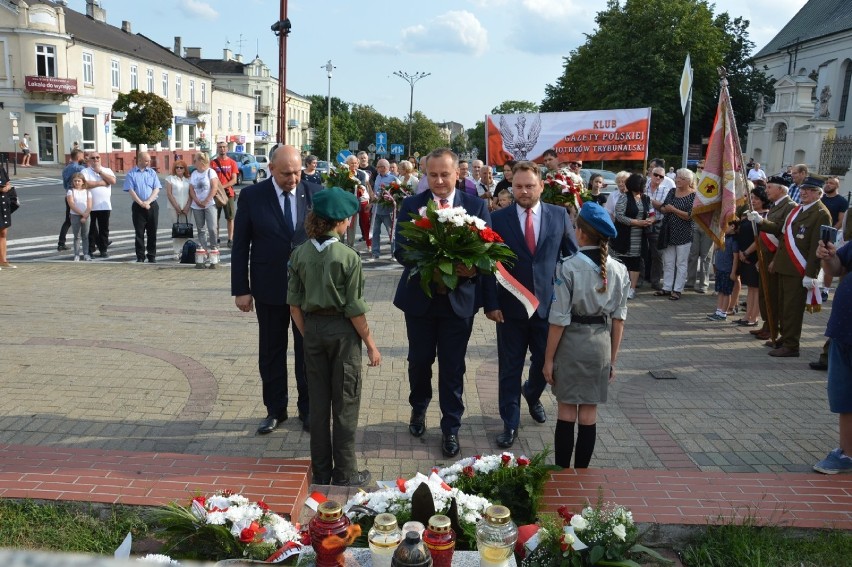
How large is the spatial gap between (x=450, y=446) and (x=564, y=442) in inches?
35.6

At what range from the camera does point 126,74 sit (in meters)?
55.1

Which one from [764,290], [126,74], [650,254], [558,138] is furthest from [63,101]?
[764,290]

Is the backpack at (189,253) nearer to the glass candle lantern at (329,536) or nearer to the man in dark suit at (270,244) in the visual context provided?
the man in dark suit at (270,244)

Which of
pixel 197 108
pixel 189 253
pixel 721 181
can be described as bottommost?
Result: pixel 189 253

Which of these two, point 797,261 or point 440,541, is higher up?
point 797,261

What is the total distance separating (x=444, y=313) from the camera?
5.17m

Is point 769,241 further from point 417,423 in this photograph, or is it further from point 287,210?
point 287,210

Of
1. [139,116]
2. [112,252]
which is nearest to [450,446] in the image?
[112,252]

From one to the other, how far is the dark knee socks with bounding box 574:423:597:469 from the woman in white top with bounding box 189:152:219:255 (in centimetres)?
981

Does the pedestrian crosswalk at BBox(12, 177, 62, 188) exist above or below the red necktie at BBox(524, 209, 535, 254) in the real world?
below

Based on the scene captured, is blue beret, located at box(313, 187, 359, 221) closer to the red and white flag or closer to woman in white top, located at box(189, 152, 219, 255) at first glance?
the red and white flag

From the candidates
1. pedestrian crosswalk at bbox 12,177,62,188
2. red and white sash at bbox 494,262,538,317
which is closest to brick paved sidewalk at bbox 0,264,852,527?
red and white sash at bbox 494,262,538,317

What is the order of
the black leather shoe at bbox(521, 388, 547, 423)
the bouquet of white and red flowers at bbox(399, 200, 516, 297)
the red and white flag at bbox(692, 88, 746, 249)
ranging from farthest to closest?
the red and white flag at bbox(692, 88, 746, 249) < the black leather shoe at bbox(521, 388, 547, 423) < the bouquet of white and red flowers at bbox(399, 200, 516, 297)

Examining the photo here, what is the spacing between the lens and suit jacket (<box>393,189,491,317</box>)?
512 cm
